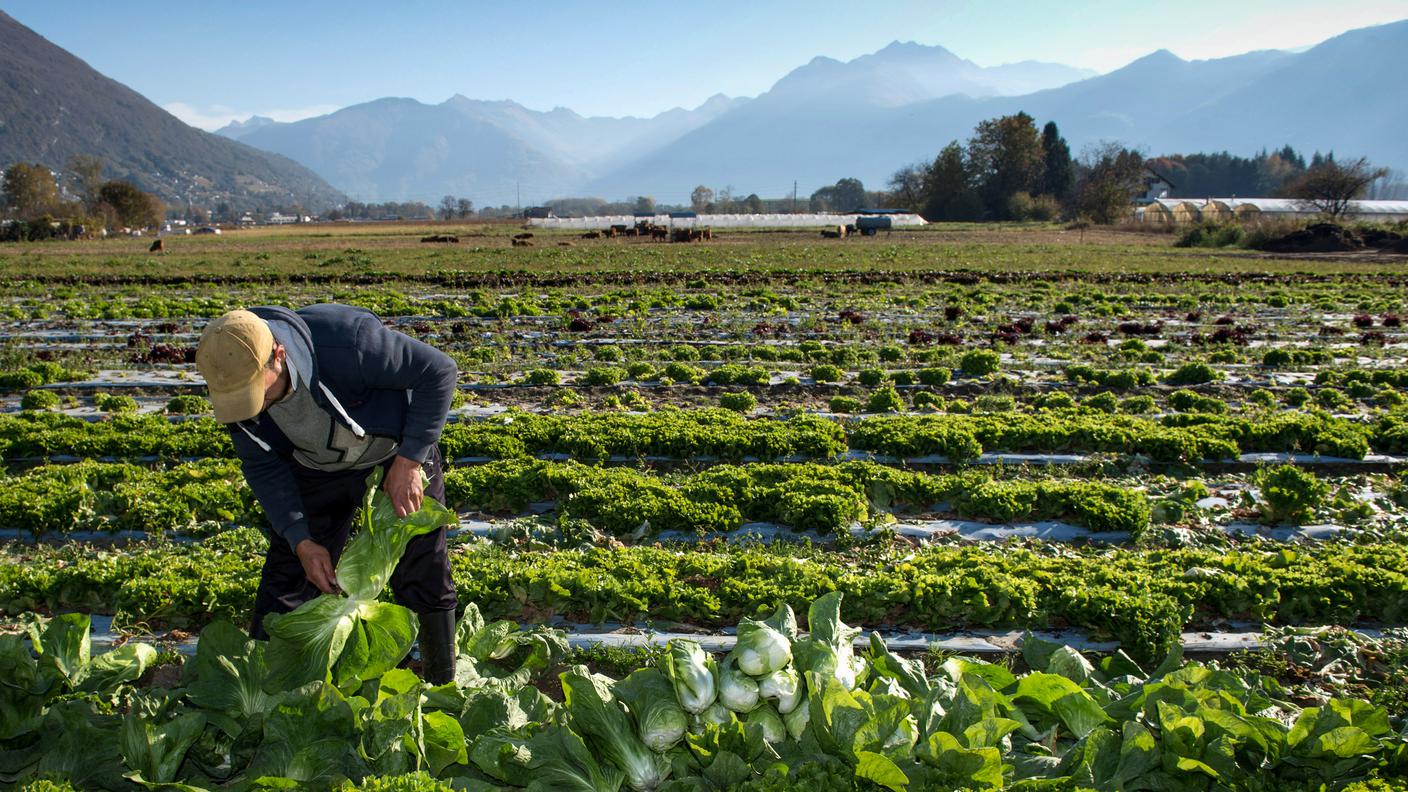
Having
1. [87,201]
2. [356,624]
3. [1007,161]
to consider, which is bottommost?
[356,624]

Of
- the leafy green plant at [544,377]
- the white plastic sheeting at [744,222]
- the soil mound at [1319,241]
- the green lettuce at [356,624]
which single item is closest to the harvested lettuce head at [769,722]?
the green lettuce at [356,624]

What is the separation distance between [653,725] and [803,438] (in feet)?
16.7

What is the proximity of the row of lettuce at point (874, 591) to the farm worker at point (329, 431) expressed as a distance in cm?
118

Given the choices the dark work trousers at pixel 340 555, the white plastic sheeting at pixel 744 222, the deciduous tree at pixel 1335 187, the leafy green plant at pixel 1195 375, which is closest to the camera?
the dark work trousers at pixel 340 555

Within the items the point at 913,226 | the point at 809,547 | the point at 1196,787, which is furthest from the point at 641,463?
the point at 913,226

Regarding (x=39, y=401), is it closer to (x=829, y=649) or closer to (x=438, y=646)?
(x=438, y=646)

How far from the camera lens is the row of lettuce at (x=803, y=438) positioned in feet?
25.5

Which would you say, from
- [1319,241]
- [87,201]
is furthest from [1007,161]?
[87,201]

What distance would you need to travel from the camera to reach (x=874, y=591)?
490cm

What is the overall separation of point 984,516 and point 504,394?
20.4 ft

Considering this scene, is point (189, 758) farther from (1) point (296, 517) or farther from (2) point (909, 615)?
(2) point (909, 615)

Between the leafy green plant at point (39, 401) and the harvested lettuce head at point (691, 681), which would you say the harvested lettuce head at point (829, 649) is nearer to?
the harvested lettuce head at point (691, 681)

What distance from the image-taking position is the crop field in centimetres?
300

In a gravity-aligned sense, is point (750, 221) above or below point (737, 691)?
above
